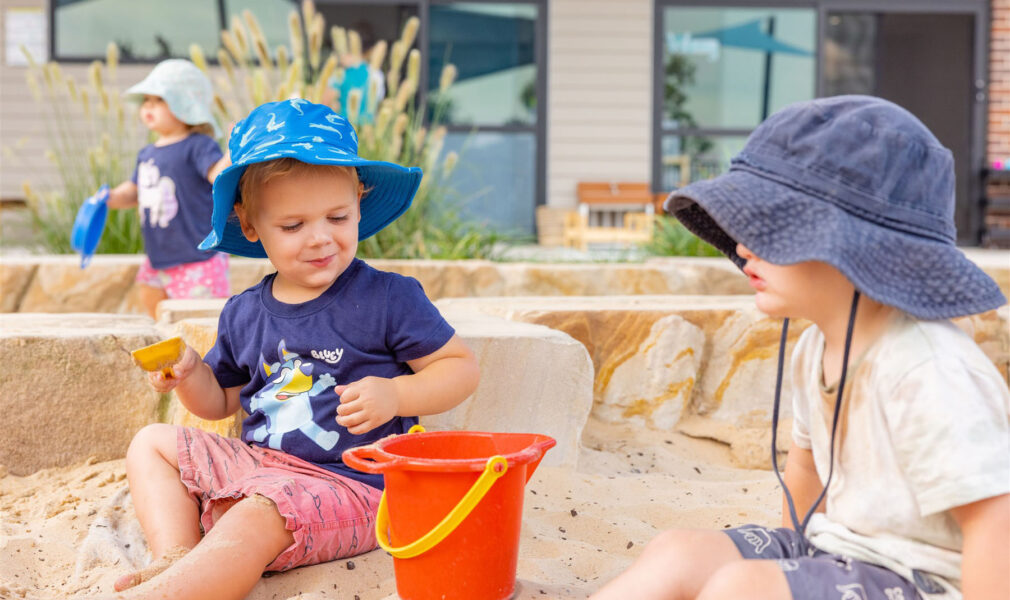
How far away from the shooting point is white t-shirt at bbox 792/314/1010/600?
128 centimetres

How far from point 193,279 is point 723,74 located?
7.24 m

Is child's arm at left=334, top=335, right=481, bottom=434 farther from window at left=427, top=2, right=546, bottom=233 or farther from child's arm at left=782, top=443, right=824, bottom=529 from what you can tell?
window at left=427, top=2, right=546, bottom=233

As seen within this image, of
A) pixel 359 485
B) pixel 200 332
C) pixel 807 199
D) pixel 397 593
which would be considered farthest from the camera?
pixel 200 332

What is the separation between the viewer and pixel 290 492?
1.89 m

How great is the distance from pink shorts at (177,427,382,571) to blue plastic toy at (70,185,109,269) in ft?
7.03

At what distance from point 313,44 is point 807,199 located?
407cm

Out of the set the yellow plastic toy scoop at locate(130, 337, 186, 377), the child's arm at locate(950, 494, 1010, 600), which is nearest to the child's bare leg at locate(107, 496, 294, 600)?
the yellow plastic toy scoop at locate(130, 337, 186, 377)

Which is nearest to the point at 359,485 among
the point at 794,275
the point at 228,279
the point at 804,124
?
the point at 794,275

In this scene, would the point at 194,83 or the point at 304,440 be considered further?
the point at 194,83

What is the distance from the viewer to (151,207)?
4117 mm

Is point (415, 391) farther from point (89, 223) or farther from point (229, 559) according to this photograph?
point (89, 223)

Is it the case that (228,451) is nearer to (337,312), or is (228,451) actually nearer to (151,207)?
(337,312)

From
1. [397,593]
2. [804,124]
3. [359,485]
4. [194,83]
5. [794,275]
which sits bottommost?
[397,593]

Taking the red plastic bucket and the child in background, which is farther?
the child in background
